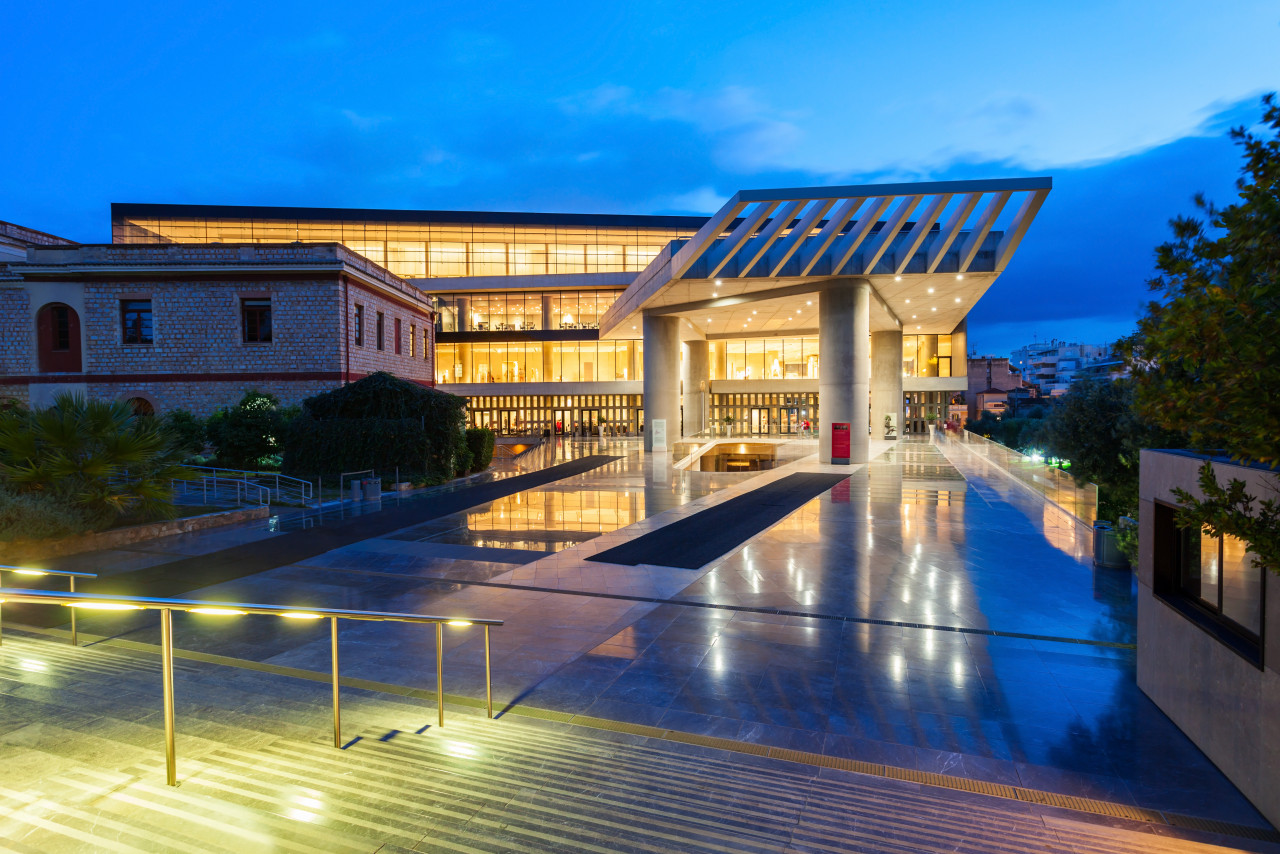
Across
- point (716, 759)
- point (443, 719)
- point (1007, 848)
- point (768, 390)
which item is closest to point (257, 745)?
point (443, 719)

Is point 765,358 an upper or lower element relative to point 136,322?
upper

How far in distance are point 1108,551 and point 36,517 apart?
18.0 meters

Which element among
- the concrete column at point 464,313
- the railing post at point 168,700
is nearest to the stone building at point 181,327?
→ the concrete column at point 464,313

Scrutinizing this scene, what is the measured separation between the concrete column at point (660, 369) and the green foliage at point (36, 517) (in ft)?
89.7

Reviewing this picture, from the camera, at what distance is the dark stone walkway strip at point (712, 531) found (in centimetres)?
1227

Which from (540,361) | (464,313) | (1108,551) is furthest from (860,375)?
(464,313)

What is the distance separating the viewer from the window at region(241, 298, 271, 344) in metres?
29.9

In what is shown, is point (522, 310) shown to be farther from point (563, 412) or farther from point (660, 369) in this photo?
point (660, 369)

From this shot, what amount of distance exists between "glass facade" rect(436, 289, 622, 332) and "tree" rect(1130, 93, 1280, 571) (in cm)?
5197

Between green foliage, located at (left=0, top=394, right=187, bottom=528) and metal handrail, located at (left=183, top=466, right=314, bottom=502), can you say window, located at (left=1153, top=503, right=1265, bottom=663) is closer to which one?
green foliage, located at (left=0, top=394, right=187, bottom=528)

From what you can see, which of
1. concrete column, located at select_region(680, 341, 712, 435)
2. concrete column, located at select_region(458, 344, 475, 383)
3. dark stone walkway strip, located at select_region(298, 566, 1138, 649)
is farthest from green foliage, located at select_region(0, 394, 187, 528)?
concrete column, located at select_region(458, 344, 475, 383)

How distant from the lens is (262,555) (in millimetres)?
12648

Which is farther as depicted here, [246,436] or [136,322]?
[136,322]

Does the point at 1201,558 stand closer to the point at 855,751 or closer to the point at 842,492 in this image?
the point at 855,751
